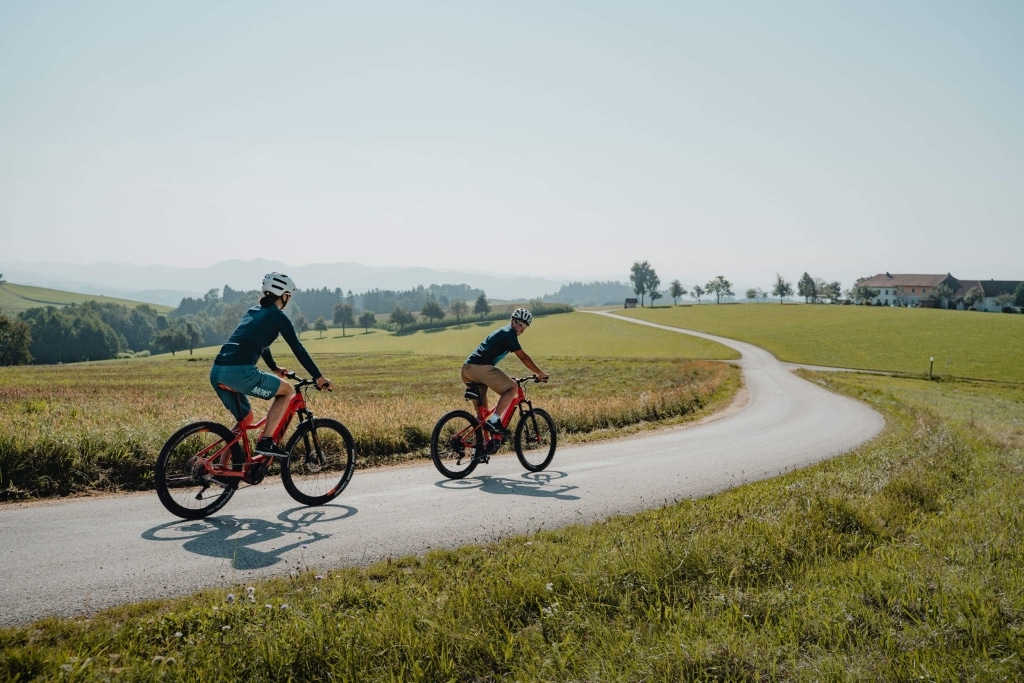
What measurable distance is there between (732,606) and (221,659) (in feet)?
11.1

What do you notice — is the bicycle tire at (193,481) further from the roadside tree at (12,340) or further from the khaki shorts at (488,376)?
the roadside tree at (12,340)

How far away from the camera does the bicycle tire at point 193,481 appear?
21.9 ft

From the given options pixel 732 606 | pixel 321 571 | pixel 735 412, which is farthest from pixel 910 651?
pixel 735 412

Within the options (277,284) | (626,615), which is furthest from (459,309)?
(626,615)

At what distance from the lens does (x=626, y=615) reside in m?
4.12

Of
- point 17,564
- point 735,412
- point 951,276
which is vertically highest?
point 951,276

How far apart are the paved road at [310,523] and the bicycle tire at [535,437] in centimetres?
25

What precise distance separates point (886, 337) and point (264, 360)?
82.8 m

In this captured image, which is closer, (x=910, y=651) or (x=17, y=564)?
(x=910, y=651)

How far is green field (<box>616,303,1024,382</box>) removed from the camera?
58312 mm

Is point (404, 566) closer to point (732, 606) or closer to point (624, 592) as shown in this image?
point (624, 592)

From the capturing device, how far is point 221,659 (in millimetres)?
3504

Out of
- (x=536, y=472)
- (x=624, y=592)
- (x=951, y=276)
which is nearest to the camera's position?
(x=624, y=592)

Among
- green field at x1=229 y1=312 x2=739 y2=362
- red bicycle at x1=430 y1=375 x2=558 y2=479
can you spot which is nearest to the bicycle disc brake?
red bicycle at x1=430 y1=375 x2=558 y2=479
